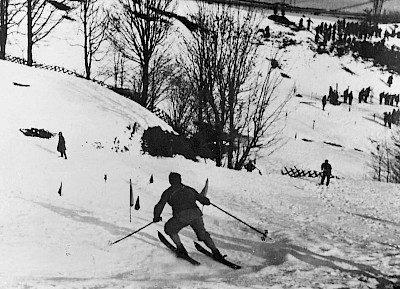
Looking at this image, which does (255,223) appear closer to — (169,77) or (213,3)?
(213,3)

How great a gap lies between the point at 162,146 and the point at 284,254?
6.25 meters

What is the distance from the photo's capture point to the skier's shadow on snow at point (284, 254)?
6.77m

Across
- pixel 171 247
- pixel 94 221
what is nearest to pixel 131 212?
pixel 94 221

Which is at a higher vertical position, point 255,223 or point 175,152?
point 175,152

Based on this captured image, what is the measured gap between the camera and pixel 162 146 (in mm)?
13008

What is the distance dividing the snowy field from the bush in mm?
334

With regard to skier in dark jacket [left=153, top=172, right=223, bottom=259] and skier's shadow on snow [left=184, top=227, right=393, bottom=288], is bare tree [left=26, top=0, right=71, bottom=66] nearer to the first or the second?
skier's shadow on snow [left=184, top=227, right=393, bottom=288]

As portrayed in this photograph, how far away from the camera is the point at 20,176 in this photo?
28.9ft

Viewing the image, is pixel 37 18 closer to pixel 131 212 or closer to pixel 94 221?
pixel 131 212

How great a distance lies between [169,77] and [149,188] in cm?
2205

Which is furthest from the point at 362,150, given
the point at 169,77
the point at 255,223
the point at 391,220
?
the point at 255,223

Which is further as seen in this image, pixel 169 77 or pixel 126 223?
pixel 169 77

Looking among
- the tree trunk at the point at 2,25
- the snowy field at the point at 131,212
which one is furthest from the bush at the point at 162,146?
the tree trunk at the point at 2,25

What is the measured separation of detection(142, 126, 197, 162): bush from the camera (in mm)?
12734
